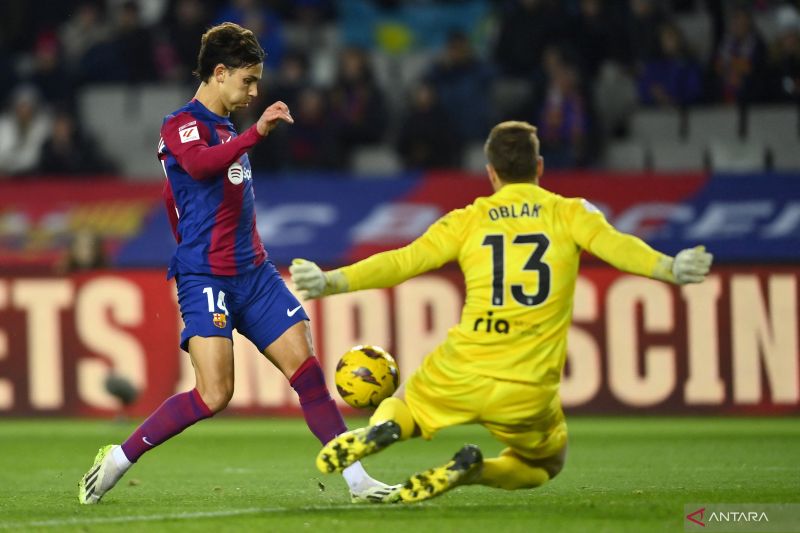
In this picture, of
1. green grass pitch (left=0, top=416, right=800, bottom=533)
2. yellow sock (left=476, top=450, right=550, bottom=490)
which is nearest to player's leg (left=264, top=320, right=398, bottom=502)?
green grass pitch (left=0, top=416, right=800, bottom=533)

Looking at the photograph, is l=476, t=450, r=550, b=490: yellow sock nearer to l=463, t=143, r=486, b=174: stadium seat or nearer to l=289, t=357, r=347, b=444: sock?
l=289, t=357, r=347, b=444: sock

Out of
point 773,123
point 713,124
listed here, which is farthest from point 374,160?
point 773,123

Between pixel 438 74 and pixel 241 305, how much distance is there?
9.13 meters

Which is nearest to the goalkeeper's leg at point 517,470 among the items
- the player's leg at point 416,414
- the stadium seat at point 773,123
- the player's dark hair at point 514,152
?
the player's leg at point 416,414

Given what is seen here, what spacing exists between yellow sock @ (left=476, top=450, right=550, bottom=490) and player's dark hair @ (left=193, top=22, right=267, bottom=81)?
6.73 feet

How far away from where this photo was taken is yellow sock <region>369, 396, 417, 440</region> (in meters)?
5.75

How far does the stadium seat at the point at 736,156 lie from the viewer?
47.4 ft

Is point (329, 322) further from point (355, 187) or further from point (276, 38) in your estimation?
point (276, 38)

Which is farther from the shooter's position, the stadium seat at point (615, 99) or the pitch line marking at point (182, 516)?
the stadium seat at point (615, 99)

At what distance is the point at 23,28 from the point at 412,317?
7419 mm

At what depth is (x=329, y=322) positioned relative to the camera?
12555 millimetres

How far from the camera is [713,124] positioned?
1477cm

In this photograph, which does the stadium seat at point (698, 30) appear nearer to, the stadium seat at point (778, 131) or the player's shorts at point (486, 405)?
the stadium seat at point (778, 131)

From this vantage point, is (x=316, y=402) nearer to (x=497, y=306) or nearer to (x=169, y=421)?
(x=169, y=421)
